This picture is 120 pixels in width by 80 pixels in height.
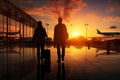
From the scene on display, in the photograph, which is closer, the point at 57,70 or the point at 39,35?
the point at 57,70

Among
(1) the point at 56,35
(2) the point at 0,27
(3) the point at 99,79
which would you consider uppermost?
(2) the point at 0,27

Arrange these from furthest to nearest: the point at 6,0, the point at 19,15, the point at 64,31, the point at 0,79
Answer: the point at 19,15, the point at 6,0, the point at 64,31, the point at 0,79

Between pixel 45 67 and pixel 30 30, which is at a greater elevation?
pixel 30 30

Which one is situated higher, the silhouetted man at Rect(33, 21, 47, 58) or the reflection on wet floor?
the silhouetted man at Rect(33, 21, 47, 58)

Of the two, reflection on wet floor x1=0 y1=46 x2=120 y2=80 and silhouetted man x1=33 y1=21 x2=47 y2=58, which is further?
silhouetted man x1=33 y1=21 x2=47 y2=58

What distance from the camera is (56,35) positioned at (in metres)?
11.1

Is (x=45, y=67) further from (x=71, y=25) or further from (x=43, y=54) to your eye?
(x=71, y=25)

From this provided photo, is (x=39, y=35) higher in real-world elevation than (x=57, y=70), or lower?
higher

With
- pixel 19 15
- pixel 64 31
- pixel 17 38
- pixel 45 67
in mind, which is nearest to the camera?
pixel 45 67

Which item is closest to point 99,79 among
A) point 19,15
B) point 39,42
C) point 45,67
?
point 45,67

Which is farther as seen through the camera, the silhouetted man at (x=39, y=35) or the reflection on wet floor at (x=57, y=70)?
the silhouetted man at (x=39, y=35)

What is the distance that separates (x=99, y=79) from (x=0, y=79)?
130 inches

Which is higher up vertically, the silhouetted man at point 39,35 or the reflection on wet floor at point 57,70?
the silhouetted man at point 39,35

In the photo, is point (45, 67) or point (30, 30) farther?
point (30, 30)
